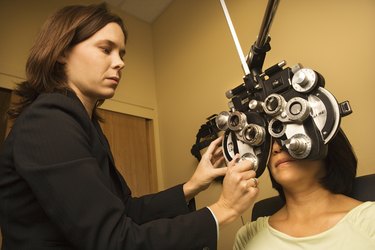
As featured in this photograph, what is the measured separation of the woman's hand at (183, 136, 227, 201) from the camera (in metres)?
0.98

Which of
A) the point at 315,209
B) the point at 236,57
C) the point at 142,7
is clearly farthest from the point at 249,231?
the point at 142,7

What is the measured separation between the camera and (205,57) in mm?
2125

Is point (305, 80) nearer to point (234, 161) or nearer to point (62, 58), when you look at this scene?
point (234, 161)

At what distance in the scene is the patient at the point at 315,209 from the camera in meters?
0.80

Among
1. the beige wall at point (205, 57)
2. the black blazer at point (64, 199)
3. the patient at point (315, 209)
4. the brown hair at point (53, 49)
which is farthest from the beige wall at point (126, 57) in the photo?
the patient at point (315, 209)

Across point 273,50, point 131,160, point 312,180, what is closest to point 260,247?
point 312,180

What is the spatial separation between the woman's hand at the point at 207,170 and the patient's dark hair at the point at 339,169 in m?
0.34

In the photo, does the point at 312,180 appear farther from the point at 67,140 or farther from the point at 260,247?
the point at 67,140

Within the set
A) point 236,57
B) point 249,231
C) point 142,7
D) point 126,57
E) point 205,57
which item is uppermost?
point 142,7

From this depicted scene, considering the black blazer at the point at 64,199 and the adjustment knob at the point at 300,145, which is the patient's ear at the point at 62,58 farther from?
the adjustment knob at the point at 300,145

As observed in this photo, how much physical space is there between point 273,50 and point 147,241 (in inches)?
52.1

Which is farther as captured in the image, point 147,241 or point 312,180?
point 312,180

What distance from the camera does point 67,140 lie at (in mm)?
620

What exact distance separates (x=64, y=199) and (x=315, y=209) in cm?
73
